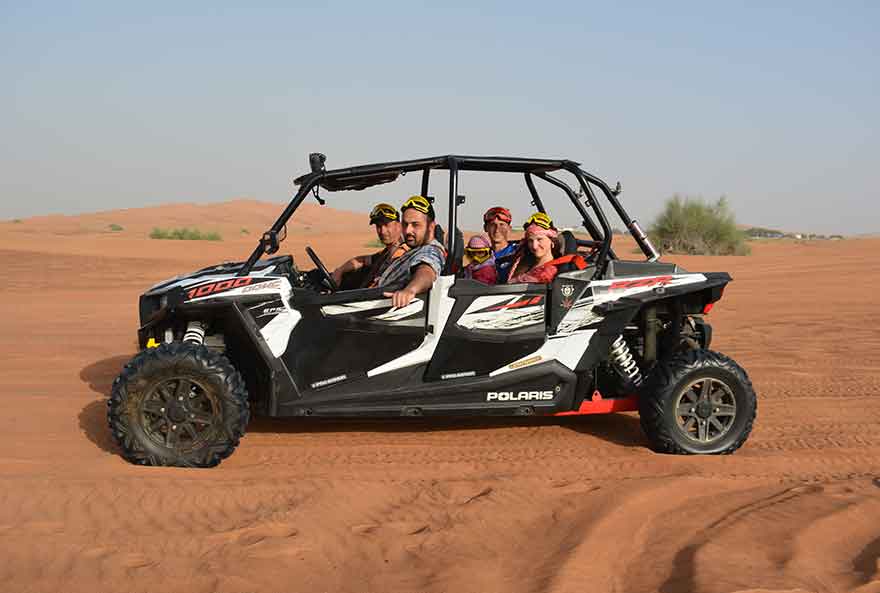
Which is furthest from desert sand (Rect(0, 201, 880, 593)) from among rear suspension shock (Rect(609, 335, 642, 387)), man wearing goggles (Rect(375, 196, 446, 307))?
man wearing goggles (Rect(375, 196, 446, 307))

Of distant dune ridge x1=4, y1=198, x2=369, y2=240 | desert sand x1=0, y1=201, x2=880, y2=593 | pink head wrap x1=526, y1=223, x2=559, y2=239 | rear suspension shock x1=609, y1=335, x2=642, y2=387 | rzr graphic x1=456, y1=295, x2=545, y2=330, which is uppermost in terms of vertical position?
distant dune ridge x1=4, y1=198, x2=369, y2=240

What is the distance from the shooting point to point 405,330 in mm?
5129

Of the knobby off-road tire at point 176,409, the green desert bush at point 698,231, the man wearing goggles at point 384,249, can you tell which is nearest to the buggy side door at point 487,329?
the man wearing goggles at point 384,249

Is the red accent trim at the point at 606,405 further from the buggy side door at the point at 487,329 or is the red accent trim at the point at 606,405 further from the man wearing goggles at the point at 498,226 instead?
the man wearing goggles at the point at 498,226

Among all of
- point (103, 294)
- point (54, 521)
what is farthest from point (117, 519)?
point (103, 294)

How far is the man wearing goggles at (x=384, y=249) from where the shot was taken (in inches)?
226

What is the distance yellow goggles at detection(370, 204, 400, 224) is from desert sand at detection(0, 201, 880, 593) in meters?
1.51

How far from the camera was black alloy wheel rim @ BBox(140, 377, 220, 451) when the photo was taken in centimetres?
492

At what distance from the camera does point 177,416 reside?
4938 millimetres

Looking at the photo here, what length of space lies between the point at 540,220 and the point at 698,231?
2456cm

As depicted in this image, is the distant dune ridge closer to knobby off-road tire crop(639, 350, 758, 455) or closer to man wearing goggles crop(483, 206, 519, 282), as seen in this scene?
man wearing goggles crop(483, 206, 519, 282)

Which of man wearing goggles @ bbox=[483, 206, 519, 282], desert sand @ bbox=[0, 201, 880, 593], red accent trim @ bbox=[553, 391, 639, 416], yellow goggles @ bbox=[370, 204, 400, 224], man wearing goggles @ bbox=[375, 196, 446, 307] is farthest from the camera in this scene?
man wearing goggles @ bbox=[483, 206, 519, 282]

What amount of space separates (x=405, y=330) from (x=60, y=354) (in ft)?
17.3

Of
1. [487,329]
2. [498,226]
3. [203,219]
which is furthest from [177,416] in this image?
[203,219]
